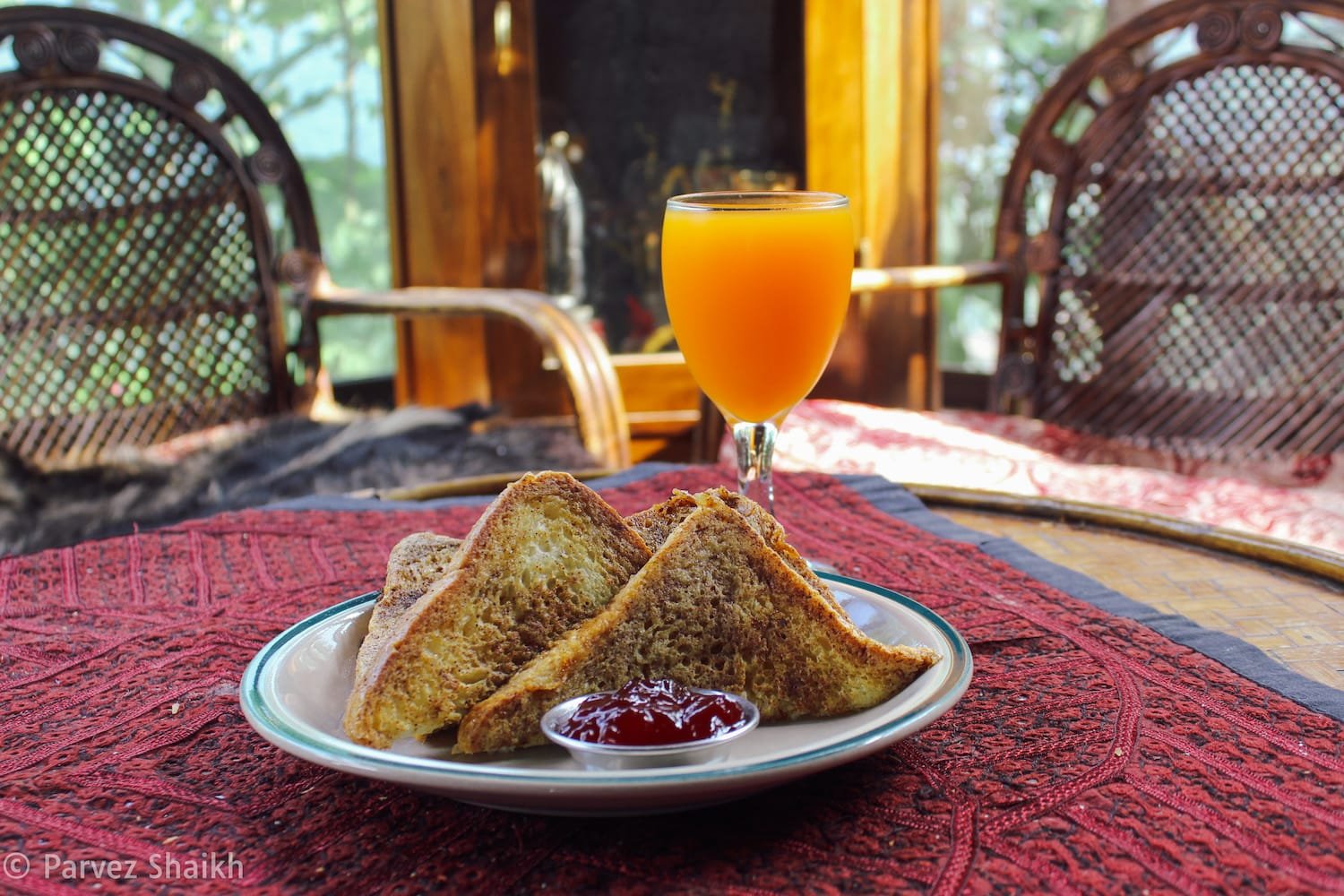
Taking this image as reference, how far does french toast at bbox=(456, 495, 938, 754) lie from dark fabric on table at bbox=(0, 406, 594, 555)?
3.81ft

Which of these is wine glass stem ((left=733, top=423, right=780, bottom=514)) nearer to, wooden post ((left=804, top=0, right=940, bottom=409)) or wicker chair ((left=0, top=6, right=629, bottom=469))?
wicker chair ((left=0, top=6, right=629, bottom=469))

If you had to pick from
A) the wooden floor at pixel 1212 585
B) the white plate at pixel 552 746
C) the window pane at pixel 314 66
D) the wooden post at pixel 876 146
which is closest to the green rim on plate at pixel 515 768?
the white plate at pixel 552 746

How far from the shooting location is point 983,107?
4.12 m

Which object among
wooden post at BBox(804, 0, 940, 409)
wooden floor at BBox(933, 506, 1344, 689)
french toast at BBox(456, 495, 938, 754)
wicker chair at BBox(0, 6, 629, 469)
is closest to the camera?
french toast at BBox(456, 495, 938, 754)

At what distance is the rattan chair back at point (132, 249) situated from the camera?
7.45 feet

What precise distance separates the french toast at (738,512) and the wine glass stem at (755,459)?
0.65 ft

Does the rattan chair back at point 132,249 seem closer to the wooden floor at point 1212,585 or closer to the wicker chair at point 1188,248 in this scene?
the wicker chair at point 1188,248

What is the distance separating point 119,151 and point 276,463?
755 mm

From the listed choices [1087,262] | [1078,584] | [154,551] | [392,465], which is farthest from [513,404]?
[1078,584]

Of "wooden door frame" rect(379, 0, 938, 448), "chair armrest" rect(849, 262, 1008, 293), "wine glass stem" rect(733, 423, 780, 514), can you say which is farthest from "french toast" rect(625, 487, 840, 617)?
"wooden door frame" rect(379, 0, 938, 448)

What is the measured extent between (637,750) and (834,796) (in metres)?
0.12

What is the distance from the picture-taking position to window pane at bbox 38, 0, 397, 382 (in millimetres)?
3332

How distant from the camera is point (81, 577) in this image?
42.0 inches

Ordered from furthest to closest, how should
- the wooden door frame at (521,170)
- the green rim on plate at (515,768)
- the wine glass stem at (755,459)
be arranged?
the wooden door frame at (521,170) < the wine glass stem at (755,459) < the green rim on plate at (515,768)
